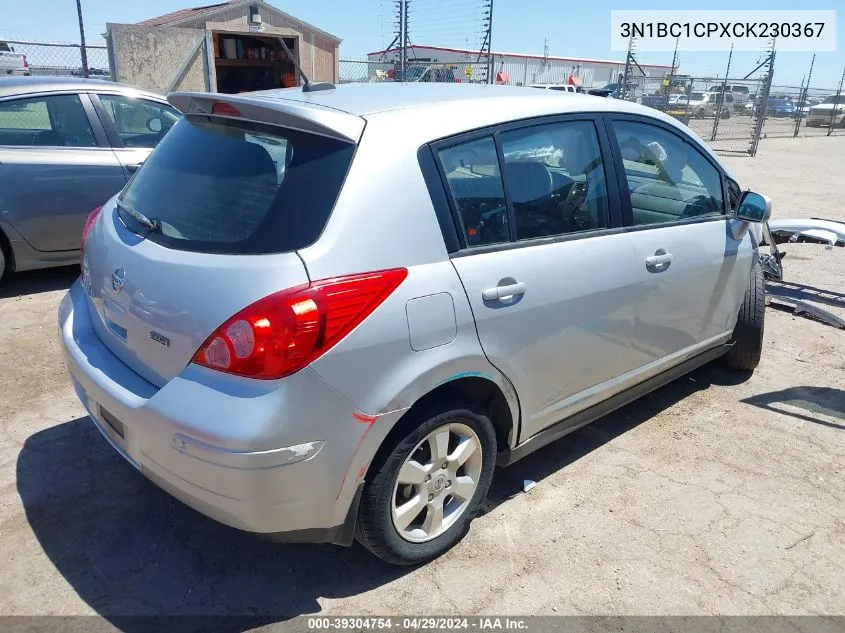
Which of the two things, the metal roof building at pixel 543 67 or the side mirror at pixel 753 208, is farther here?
the metal roof building at pixel 543 67

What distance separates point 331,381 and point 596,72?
177ft

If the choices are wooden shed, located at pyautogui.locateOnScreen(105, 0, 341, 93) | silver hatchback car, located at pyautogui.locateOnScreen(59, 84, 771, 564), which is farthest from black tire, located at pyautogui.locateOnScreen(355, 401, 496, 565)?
wooden shed, located at pyautogui.locateOnScreen(105, 0, 341, 93)

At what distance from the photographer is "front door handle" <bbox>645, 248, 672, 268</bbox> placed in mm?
3119

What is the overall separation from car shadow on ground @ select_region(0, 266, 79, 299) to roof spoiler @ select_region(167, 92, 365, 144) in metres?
3.80

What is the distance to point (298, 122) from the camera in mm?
2232

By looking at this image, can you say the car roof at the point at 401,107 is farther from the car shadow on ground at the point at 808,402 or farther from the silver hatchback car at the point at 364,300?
the car shadow on ground at the point at 808,402

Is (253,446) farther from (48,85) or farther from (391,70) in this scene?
(391,70)

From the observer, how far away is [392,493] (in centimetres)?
235

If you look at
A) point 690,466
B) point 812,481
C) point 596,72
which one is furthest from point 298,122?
point 596,72

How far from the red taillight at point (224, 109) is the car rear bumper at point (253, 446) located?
3.25ft

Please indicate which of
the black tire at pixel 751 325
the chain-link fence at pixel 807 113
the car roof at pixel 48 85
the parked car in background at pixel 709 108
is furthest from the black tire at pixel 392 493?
the chain-link fence at pixel 807 113

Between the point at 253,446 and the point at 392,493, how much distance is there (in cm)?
61

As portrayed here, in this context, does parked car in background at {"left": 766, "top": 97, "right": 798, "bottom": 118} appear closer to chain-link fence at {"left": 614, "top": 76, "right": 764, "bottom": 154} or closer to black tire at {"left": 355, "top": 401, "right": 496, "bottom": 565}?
chain-link fence at {"left": 614, "top": 76, "right": 764, "bottom": 154}

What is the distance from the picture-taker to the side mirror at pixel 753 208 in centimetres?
361
